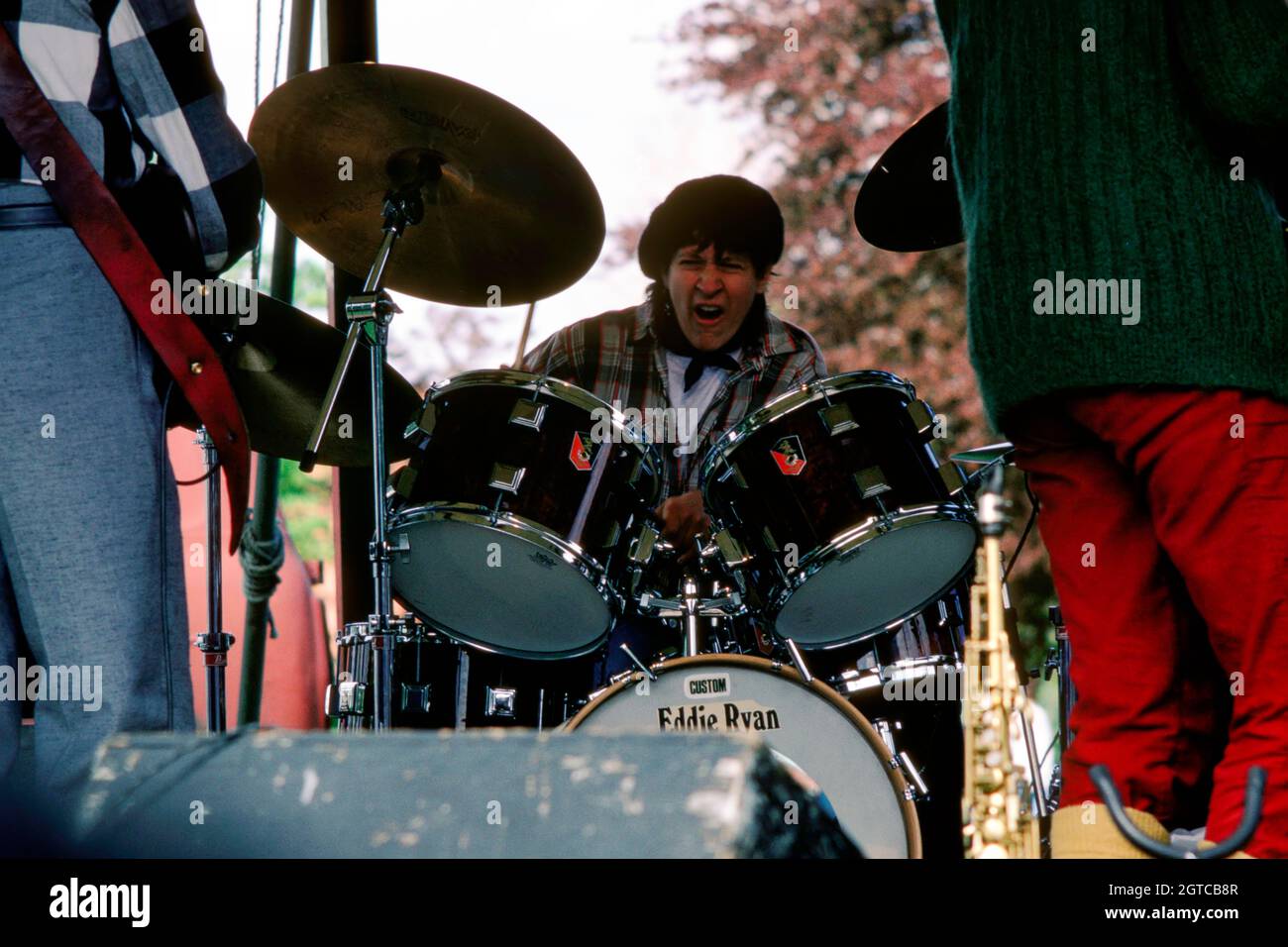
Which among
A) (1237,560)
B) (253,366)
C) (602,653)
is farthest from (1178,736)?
(253,366)

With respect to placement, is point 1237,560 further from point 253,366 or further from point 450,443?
point 253,366

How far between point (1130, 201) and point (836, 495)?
1.37 metres

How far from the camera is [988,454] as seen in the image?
325cm

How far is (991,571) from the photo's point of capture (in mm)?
1609

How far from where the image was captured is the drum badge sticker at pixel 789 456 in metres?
3.28

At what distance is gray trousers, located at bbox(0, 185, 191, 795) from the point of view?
6.39 ft

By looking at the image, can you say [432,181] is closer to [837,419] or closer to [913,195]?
[837,419]

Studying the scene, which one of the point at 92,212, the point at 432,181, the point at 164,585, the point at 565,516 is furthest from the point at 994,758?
the point at 432,181

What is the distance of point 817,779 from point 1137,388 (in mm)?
1551

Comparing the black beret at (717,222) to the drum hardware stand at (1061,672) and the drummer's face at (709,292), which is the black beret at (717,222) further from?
the drum hardware stand at (1061,672)

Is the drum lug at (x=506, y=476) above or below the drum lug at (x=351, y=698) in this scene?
above

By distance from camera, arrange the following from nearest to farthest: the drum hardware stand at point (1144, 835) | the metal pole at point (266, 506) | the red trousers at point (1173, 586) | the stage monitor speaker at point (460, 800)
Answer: the stage monitor speaker at point (460, 800) → the drum hardware stand at point (1144, 835) → the red trousers at point (1173, 586) → the metal pole at point (266, 506)

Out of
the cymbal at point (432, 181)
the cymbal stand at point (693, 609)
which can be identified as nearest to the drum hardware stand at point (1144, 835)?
the cymbal stand at point (693, 609)

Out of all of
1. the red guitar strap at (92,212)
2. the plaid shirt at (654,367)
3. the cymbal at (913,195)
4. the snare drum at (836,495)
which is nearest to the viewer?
the red guitar strap at (92,212)
